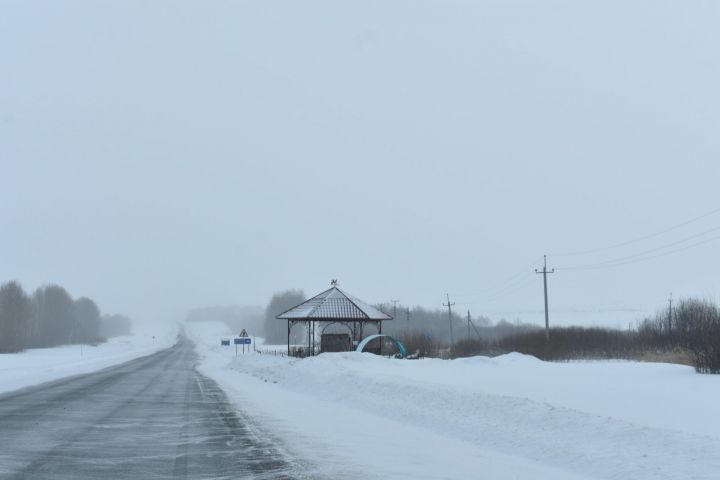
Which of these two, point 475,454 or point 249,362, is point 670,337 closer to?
point 249,362

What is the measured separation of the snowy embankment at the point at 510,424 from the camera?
376 inches

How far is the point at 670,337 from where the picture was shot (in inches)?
1415

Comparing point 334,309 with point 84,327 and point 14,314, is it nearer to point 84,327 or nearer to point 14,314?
point 14,314

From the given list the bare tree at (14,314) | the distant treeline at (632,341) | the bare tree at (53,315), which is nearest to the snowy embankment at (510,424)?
the distant treeline at (632,341)

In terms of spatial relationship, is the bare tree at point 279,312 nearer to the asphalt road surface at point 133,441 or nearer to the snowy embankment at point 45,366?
the snowy embankment at point 45,366

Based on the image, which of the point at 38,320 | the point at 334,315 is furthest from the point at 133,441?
the point at 38,320

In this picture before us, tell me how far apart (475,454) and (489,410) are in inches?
121

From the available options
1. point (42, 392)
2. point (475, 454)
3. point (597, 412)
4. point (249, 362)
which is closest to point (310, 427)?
point (475, 454)

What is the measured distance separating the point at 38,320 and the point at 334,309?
11960cm

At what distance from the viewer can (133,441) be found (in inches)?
479

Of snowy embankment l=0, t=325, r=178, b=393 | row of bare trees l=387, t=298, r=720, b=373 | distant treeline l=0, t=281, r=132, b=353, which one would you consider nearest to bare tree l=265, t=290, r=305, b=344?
distant treeline l=0, t=281, r=132, b=353

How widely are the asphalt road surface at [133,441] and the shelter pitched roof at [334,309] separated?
2293cm

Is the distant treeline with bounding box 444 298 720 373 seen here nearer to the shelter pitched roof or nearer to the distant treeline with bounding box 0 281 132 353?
the shelter pitched roof

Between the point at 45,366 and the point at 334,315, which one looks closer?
the point at 334,315
